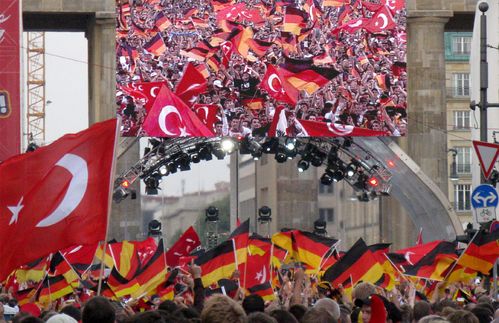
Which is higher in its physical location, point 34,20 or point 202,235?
point 34,20

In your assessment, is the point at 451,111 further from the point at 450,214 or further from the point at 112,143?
the point at 112,143

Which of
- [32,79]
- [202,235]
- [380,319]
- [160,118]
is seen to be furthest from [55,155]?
[32,79]

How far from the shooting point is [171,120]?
48.7 m

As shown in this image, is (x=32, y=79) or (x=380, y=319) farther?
(x=32, y=79)

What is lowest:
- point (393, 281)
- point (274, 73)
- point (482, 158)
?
point (393, 281)

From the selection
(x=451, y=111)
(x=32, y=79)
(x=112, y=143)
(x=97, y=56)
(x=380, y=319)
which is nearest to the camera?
(x=380, y=319)

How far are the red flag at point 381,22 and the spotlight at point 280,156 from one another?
4.52m

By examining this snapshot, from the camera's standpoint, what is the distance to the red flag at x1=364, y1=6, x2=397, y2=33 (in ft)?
166

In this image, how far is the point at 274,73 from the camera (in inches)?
1964

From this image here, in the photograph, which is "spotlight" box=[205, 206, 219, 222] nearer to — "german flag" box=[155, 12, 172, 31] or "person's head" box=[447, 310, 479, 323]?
"german flag" box=[155, 12, 172, 31]

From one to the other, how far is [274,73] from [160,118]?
3603 mm

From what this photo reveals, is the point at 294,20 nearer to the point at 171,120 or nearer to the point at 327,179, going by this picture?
the point at 327,179

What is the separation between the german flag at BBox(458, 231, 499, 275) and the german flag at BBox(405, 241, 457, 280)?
6.29 ft

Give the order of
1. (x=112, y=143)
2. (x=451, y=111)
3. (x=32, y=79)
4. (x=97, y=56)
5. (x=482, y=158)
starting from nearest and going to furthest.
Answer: (x=112, y=143) → (x=482, y=158) → (x=97, y=56) → (x=451, y=111) → (x=32, y=79)
